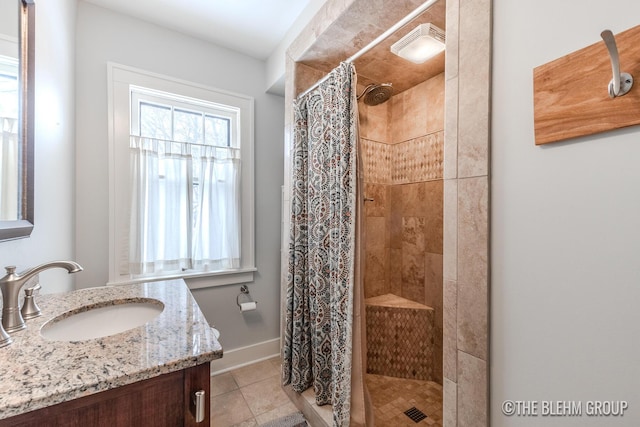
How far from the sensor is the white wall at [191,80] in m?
1.68

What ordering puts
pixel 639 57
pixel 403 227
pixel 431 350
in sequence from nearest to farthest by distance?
pixel 639 57, pixel 431 350, pixel 403 227

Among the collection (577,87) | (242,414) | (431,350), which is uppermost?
(577,87)

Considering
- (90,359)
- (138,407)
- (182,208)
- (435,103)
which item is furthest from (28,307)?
(435,103)

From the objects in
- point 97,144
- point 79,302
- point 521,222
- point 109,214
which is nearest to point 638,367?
point 521,222

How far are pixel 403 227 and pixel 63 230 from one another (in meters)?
2.35

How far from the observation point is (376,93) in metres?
2.00

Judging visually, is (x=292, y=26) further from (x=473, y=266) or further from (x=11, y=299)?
(x=11, y=299)

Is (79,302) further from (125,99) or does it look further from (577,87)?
(577,87)

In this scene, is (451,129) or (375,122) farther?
(375,122)

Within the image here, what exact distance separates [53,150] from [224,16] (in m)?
1.36

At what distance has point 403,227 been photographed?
2328mm

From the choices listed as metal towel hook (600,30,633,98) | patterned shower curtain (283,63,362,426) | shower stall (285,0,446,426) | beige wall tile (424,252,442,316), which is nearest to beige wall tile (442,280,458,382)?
patterned shower curtain (283,63,362,426)

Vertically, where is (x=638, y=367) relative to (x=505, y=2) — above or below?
below

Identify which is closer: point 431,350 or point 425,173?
point 431,350
